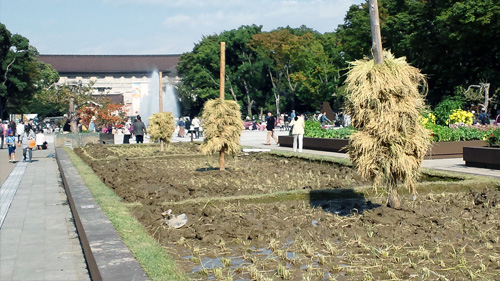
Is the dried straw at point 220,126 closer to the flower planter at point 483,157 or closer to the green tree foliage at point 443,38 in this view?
the flower planter at point 483,157

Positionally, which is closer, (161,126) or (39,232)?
(39,232)

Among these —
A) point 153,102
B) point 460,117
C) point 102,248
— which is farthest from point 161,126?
point 153,102

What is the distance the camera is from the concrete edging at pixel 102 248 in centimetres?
522

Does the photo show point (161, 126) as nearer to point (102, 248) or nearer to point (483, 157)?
point (483, 157)

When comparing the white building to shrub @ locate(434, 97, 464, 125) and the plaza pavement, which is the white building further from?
the plaza pavement

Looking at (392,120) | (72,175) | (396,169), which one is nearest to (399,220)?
(396,169)

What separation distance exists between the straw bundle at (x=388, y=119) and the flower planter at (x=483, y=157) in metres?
7.71

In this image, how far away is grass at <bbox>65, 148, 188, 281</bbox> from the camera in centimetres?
536

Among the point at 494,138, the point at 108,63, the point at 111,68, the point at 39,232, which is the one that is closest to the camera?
the point at 39,232

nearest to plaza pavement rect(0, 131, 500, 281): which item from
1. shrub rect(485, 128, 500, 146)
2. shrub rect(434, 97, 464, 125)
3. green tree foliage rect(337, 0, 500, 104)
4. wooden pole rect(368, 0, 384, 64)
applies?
shrub rect(485, 128, 500, 146)

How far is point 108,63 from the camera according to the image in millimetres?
141000

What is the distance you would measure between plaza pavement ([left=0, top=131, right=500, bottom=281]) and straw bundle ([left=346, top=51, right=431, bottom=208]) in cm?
399

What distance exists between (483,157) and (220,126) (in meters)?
6.88

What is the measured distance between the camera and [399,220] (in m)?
7.84
